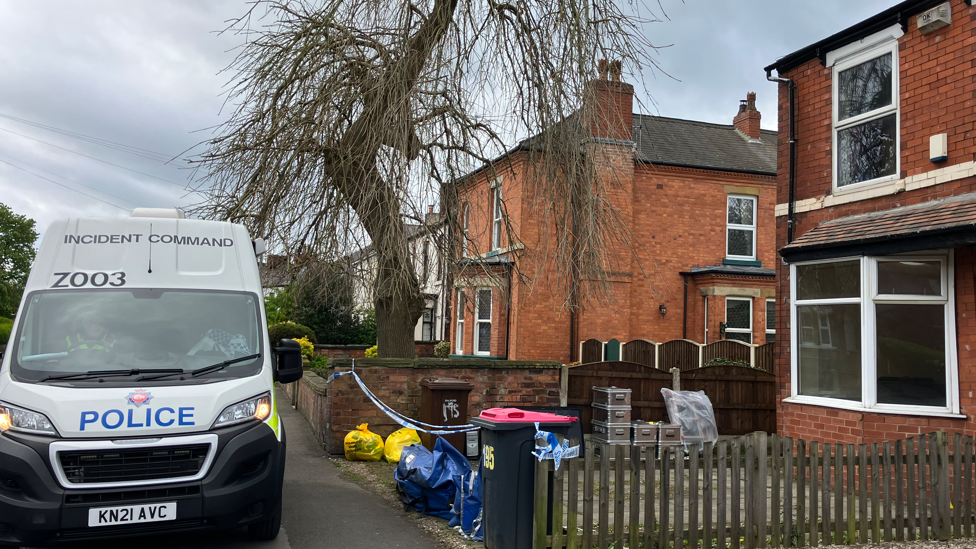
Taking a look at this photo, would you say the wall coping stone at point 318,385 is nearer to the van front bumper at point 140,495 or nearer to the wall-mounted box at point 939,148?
the van front bumper at point 140,495

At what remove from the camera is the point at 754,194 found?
2120 cm

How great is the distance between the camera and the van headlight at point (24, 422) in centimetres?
Result: 517

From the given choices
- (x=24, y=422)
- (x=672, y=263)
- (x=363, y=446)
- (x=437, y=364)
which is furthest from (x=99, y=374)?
(x=672, y=263)

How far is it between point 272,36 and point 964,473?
9.48m

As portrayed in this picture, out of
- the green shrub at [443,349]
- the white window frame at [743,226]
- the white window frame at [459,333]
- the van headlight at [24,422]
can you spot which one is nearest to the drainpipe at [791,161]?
the van headlight at [24,422]

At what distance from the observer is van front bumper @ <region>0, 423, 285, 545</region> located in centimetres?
505

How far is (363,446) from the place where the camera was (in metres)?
9.83

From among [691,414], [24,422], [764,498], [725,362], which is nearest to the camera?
[24,422]

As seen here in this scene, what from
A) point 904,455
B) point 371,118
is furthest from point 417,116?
point 904,455

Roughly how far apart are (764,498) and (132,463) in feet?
16.1

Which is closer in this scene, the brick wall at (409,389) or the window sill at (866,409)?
the window sill at (866,409)

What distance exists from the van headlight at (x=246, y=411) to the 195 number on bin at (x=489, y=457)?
1746 mm

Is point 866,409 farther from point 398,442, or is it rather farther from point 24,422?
point 24,422

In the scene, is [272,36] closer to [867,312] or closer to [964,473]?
[867,312]
